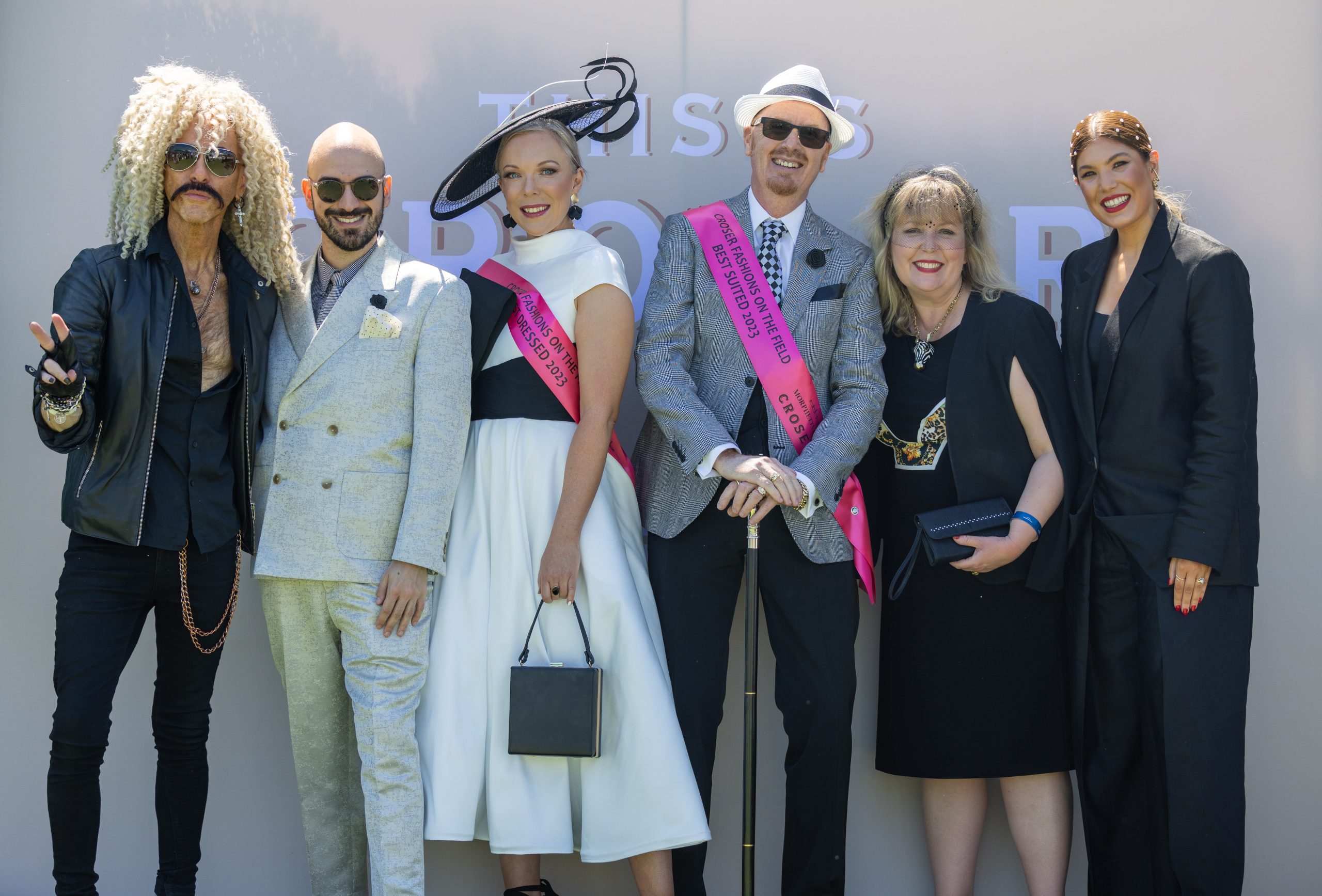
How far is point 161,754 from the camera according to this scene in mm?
2734

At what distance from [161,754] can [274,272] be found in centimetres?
117

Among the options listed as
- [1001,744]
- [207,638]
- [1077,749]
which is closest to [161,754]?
[207,638]

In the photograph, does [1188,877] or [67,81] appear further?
[67,81]

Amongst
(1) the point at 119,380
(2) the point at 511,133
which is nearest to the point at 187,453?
(1) the point at 119,380

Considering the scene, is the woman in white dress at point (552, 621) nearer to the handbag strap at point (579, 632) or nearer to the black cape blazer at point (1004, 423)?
the handbag strap at point (579, 632)

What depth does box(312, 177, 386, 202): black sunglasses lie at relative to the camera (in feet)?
9.00

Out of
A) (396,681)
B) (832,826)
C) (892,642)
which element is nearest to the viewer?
(396,681)

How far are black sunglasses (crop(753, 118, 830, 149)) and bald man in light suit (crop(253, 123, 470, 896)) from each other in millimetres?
900

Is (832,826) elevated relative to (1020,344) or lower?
lower

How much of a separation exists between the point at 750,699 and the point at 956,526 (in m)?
0.65

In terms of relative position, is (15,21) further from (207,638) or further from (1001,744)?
(1001,744)

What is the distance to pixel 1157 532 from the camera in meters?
2.78

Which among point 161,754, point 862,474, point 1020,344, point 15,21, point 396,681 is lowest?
point 161,754

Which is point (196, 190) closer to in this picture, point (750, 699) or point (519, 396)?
point (519, 396)
